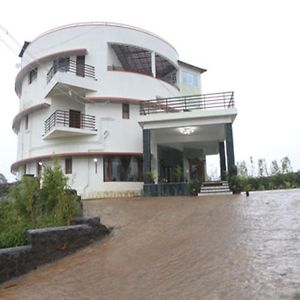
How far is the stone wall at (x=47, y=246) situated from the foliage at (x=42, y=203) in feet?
1.58

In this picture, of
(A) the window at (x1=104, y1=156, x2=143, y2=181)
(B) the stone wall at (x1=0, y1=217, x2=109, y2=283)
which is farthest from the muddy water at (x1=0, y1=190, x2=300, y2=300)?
(A) the window at (x1=104, y1=156, x2=143, y2=181)

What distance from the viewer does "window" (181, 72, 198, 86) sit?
2681cm

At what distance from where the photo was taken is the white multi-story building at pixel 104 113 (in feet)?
63.8

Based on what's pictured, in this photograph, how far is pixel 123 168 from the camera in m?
20.3

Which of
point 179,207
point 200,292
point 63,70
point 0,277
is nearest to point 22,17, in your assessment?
point 63,70

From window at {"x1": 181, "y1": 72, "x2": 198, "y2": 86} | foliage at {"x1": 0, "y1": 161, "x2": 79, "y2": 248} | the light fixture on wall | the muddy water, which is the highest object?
window at {"x1": 181, "y1": 72, "x2": 198, "y2": 86}

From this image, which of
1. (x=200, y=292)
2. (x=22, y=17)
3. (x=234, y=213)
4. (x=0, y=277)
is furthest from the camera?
(x=22, y=17)

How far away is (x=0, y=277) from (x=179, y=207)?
671cm

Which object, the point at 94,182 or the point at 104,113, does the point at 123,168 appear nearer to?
the point at 94,182

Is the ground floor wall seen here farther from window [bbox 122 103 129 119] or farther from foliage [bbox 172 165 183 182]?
window [bbox 122 103 129 119]

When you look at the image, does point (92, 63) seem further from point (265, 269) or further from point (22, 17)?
point (265, 269)

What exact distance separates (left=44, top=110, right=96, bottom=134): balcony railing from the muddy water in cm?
1268

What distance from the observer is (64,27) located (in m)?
22.0

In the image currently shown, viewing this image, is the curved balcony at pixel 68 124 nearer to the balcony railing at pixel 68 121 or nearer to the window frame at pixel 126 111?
the balcony railing at pixel 68 121
